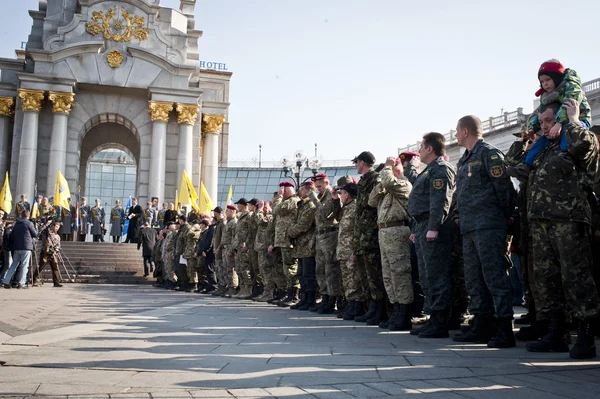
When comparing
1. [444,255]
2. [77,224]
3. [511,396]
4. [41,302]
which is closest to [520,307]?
[444,255]

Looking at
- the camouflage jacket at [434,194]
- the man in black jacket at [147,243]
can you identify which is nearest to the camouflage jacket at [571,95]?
the camouflage jacket at [434,194]

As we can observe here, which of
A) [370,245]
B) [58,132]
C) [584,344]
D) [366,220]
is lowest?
[584,344]

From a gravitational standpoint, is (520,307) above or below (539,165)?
below

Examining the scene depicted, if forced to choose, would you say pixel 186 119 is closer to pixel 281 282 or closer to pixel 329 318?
pixel 281 282

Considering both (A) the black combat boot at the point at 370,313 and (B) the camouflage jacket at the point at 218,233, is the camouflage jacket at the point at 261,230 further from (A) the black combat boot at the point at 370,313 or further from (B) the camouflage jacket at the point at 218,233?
(A) the black combat boot at the point at 370,313

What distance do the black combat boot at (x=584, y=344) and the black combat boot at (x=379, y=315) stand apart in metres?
3.28

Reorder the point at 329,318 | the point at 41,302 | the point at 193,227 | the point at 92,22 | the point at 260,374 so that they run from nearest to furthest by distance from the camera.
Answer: the point at 260,374 → the point at 329,318 → the point at 41,302 → the point at 193,227 → the point at 92,22

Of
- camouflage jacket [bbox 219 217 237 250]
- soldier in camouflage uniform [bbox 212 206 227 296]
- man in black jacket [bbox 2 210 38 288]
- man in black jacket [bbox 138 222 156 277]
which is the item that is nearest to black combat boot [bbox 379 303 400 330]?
camouflage jacket [bbox 219 217 237 250]

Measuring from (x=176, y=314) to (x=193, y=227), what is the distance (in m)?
8.50

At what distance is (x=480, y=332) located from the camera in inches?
234

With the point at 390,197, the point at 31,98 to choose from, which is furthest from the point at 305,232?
the point at 31,98

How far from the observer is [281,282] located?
40.0ft

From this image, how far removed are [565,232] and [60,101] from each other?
27341mm

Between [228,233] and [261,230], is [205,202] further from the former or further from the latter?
[261,230]
